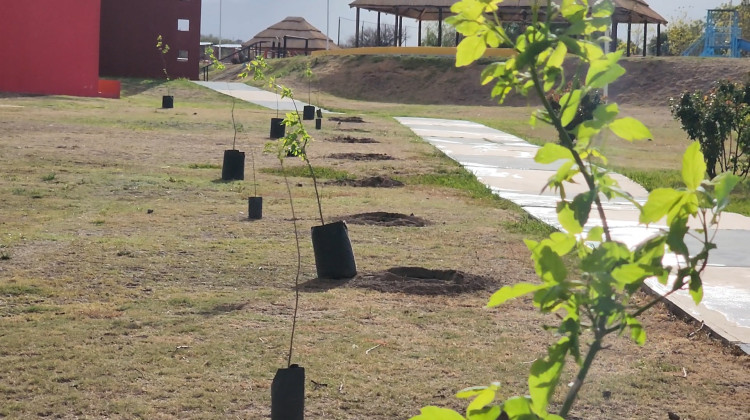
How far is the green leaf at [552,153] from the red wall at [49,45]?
92.5 ft

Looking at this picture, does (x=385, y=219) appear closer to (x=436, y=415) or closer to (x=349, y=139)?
(x=436, y=415)

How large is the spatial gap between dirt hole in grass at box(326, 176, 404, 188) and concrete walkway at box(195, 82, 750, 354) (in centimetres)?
116

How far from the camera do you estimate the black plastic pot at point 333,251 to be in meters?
6.54

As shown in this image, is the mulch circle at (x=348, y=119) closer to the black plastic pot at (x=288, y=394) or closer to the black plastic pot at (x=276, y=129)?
the black plastic pot at (x=276, y=129)

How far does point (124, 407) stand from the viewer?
4.15 m

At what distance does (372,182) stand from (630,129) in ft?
35.6

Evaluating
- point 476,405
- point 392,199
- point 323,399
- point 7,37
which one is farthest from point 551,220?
point 7,37

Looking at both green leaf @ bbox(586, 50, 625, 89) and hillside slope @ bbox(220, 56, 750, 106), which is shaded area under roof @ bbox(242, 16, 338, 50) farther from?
green leaf @ bbox(586, 50, 625, 89)

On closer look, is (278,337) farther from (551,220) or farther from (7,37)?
(7,37)

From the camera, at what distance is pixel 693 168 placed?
142 centimetres

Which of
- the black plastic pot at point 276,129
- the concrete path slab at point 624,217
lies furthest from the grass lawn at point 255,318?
the black plastic pot at point 276,129

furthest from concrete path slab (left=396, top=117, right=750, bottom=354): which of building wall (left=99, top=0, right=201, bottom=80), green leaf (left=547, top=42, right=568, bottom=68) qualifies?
building wall (left=99, top=0, right=201, bottom=80)

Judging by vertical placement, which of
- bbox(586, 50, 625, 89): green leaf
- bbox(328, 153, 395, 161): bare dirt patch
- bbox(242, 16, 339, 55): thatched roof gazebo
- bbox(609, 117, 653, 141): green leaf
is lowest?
bbox(328, 153, 395, 161): bare dirt patch

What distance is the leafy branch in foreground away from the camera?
1.39 meters
